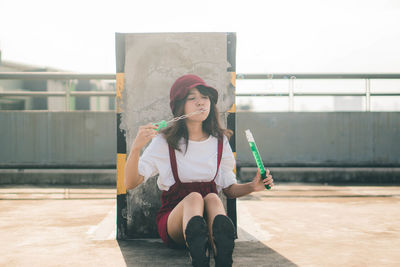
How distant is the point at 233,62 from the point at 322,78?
355cm

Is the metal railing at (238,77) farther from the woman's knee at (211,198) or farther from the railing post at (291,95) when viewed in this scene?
the woman's knee at (211,198)

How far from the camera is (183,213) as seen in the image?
8.48 feet

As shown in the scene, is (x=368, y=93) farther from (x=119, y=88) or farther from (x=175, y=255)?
(x=175, y=255)

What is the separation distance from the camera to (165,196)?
9.58ft

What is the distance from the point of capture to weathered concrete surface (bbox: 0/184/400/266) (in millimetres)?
2834

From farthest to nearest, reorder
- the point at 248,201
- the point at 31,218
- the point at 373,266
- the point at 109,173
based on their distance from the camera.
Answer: the point at 109,173, the point at 248,201, the point at 31,218, the point at 373,266

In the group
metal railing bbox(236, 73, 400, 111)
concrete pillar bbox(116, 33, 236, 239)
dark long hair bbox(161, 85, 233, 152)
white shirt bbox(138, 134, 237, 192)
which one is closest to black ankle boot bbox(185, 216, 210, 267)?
white shirt bbox(138, 134, 237, 192)

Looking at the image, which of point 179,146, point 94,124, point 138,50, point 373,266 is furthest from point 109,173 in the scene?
point 373,266

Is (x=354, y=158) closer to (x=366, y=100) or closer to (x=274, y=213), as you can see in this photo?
(x=366, y=100)

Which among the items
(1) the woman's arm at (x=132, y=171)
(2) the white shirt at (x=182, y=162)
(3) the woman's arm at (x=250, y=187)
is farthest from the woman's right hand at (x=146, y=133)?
(3) the woman's arm at (x=250, y=187)

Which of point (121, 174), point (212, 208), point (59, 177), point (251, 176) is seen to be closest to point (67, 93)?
point (59, 177)

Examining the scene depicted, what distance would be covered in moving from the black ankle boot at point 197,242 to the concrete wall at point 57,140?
14.7 ft

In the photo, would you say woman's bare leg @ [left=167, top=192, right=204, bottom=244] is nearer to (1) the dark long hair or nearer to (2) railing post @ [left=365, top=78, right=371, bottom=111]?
(1) the dark long hair

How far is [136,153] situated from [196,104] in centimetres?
54
